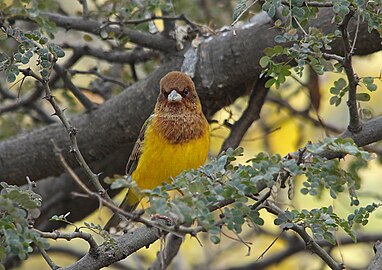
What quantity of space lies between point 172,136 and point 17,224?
174cm

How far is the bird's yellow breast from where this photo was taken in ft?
11.9

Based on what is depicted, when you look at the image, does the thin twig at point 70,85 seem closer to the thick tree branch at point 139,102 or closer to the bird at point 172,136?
the thick tree branch at point 139,102

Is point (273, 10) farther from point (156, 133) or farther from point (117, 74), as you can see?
point (117, 74)

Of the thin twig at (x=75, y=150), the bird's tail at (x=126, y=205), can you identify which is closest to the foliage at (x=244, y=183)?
the thin twig at (x=75, y=150)

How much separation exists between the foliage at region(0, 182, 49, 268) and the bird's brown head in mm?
1548

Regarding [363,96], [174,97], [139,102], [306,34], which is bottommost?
[139,102]

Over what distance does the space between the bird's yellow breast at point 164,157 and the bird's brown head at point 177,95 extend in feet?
0.45

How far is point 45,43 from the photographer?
2760mm

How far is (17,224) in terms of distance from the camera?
203 cm

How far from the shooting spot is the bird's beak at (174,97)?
3646mm

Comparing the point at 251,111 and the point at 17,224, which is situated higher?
the point at 17,224

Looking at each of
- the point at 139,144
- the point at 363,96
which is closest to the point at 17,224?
the point at 363,96

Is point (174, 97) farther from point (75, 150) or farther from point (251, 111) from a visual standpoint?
point (75, 150)

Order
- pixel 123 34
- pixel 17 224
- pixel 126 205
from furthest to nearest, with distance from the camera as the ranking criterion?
pixel 126 205
pixel 123 34
pixel 17 224
